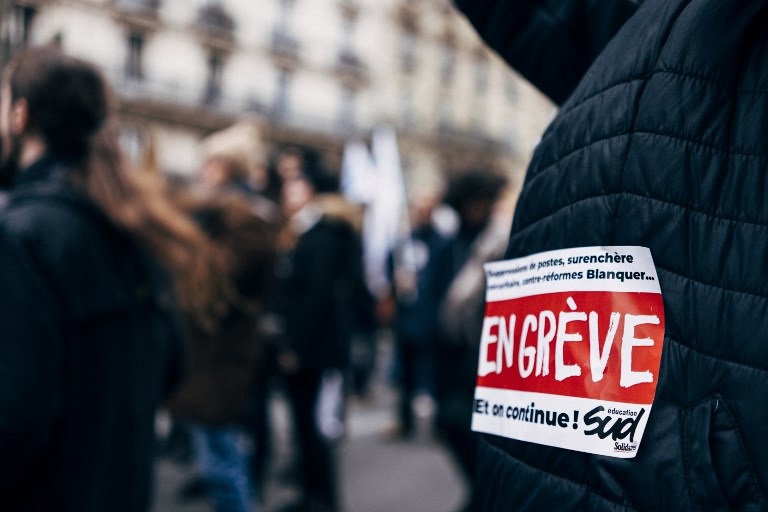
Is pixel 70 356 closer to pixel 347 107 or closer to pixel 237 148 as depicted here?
pixel 237 148

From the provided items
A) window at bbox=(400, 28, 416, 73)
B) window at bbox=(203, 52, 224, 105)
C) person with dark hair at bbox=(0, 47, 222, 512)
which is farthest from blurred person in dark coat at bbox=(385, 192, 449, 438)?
window at bbox=(400, 28, 416, 73)

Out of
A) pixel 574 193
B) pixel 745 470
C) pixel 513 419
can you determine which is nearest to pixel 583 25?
pixel 574 193

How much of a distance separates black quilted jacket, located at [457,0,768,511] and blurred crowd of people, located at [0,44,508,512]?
3.88 feet

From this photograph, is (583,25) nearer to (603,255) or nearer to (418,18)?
(603,255)

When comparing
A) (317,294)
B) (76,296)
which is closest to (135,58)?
(317,294)

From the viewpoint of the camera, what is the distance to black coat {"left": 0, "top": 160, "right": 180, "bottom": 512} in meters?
1.74

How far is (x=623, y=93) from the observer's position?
0.97 m

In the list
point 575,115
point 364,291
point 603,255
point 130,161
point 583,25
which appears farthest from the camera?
point 364,291

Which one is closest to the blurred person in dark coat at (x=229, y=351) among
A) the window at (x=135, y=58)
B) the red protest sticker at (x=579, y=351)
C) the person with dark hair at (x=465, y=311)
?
the person with dark hair at (x=465, y=311)

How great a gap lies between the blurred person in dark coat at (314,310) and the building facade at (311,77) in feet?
55.3

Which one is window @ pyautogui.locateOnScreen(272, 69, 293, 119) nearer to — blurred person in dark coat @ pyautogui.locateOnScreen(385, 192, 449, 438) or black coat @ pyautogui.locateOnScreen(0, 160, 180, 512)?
blurred person in dark coat @ pyautogui.locateOnScreen(385, 192, 449, 438)

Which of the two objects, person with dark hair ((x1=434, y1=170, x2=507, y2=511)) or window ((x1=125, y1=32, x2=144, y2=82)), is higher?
person with dark hair ((x1=434, y1=170, x2=507, y2=511))

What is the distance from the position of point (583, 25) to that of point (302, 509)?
141 inches

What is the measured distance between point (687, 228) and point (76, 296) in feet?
4.57
